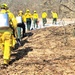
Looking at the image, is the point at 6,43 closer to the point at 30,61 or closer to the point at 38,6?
the point at 30,61

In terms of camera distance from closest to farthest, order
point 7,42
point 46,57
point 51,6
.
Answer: point 7,42 → point 46,57 → point 51,6

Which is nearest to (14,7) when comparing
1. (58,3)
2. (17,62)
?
(58,3)

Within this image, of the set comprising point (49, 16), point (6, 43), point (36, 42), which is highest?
point (6, 43)

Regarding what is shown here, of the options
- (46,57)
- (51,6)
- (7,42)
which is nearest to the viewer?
(7,42)

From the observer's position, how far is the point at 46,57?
9.86 m

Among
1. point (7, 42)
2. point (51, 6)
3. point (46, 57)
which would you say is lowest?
point (51, 6)

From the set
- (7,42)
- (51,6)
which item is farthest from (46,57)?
(51,6)

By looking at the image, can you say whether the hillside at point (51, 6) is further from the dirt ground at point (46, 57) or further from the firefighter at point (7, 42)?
the firefighter at point (7, 42)

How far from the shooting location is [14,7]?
54656 mm

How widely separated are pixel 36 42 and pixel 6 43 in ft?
12.5

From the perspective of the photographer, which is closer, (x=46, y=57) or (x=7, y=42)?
(x=7, y=42)

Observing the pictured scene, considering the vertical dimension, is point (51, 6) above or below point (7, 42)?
below

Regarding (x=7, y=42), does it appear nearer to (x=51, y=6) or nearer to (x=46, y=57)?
(x=46, y=57)

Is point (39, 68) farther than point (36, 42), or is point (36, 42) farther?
point (36, 42)
